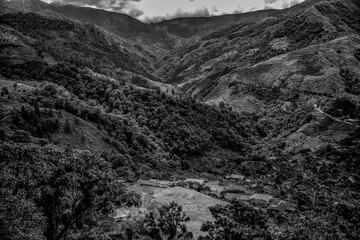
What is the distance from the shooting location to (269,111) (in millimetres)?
186125

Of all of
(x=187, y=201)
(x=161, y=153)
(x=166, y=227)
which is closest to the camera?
(x=166, y=227)

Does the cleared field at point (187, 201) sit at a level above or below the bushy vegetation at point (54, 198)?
below

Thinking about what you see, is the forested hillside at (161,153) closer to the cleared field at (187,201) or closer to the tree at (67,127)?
the tree at (67,127)

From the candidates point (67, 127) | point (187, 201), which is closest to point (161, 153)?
point (67, 127)

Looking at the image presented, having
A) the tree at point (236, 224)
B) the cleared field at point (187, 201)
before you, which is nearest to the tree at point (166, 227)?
the tree at point (236, 224)

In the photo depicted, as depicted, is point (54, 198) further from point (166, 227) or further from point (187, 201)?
point (187, 201)

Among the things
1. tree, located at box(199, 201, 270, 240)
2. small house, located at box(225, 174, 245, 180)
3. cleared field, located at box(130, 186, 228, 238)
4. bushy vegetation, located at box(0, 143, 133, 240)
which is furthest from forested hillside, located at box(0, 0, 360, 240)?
small house, located at box(225, 174, 245, 180)

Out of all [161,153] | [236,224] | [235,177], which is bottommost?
[235,177]

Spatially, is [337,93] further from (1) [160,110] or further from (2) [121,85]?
(2) [121,85]

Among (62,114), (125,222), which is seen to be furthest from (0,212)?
(62,114)

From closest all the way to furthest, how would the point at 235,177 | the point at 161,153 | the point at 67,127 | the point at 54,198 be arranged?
1. the point at 54,198
2. the point at 67,127
3. the point at 235,177
4. the point at 161,153

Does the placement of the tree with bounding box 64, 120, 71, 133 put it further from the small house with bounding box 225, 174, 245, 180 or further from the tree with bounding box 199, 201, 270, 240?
the small house with bounding box 225, 174, 245, 180

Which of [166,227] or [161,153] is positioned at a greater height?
[166,227]

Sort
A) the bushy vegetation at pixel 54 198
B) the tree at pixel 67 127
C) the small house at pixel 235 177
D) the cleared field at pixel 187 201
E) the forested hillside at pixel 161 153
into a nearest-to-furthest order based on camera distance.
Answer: the bushy vegetation at pixel 54 198 → the forested hillside at pixel 161 153 → the cleared field at pixel 187 201 → the tree at pixel 67 127 → the small house at pixel 235 177
